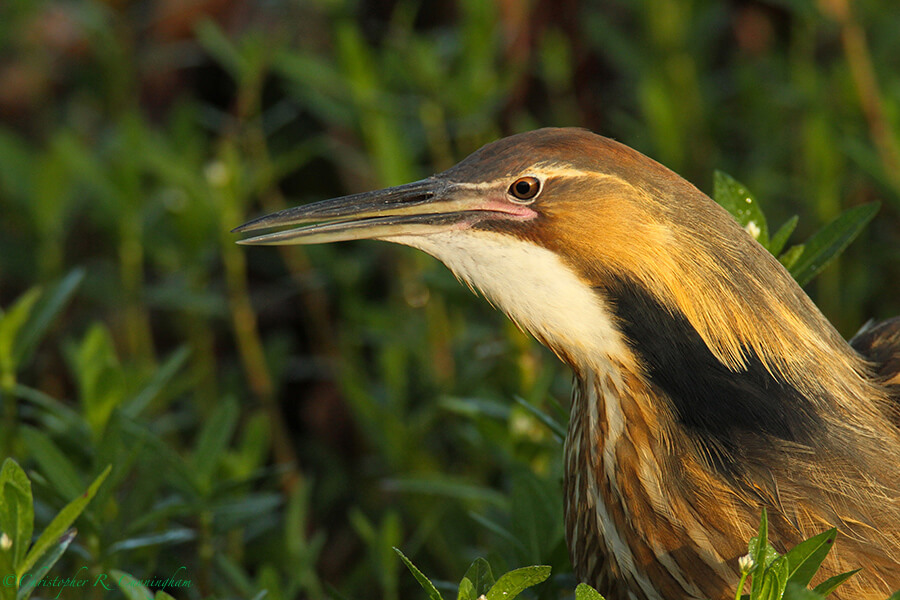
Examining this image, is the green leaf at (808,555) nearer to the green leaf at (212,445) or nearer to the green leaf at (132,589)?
the green leaf at (132,589)

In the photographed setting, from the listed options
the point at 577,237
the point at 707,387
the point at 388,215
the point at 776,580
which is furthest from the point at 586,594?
the point at 388,215

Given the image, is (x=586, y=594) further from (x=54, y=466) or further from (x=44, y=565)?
(x=54, y=466)

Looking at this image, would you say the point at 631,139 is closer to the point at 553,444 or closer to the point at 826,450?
the point at 553,444

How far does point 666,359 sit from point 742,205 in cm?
47

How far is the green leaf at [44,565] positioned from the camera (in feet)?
6.15

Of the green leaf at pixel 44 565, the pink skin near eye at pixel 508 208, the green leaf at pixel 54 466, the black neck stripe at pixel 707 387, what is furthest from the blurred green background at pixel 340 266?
the pink skin near eye at pixel 508 208

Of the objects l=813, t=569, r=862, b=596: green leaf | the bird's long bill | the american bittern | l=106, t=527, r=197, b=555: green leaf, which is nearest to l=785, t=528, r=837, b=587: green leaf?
l=813, t=569, r=862, b=596: green leaf

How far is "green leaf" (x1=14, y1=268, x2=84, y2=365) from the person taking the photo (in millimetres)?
2771

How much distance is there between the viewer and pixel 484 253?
2.08 metres

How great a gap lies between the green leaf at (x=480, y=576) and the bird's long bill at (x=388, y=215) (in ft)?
2.03

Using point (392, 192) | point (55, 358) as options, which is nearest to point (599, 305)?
point (392, 192)

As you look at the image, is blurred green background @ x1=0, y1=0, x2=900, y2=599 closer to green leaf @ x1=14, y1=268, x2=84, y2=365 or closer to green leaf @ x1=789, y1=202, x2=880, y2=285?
green leaf @ x1=14, y1=268, x2=84, y2=365

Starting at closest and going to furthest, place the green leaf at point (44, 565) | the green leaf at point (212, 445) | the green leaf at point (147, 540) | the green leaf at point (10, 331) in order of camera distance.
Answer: the green leaf at point (44, 565) < the green leaf at point (147, 540) < the green leaf at point (212, 445) < the green leaf at point (10, 331)

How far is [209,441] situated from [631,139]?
212 centimetres
